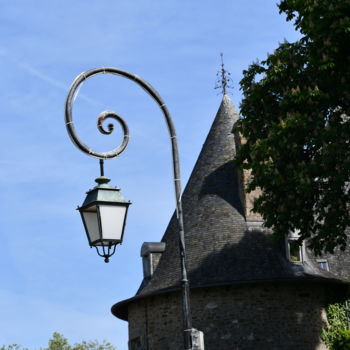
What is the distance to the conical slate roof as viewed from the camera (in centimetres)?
2867

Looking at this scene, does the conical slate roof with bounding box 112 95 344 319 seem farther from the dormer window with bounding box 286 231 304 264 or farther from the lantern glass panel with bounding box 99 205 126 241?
the lantern glass panel with bounding box 99 205 126 241

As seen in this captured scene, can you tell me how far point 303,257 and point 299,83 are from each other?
7.79m

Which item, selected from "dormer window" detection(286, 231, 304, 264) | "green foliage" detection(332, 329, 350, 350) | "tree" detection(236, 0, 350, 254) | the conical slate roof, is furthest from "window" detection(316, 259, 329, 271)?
"tree" detection(236, 0, 350, 254)

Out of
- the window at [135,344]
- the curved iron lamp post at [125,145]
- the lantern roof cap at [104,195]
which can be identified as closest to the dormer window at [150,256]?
the window at [135,344]

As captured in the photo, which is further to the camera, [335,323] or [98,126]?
[335,323]

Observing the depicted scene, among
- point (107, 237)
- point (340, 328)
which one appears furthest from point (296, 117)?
point (107, 237)

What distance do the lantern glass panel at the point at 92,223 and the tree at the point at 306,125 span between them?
47.1ft

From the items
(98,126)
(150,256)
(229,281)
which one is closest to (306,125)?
(229,281)

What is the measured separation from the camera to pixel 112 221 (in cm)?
902

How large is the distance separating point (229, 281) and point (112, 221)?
63.9 ft

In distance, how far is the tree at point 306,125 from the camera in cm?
2314

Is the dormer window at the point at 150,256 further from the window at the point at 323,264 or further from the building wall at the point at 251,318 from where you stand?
the window at the point at 323,264

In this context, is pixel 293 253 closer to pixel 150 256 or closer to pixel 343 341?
pixel 343 341

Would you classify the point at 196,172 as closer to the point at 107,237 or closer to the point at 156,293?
the point at 156,293
